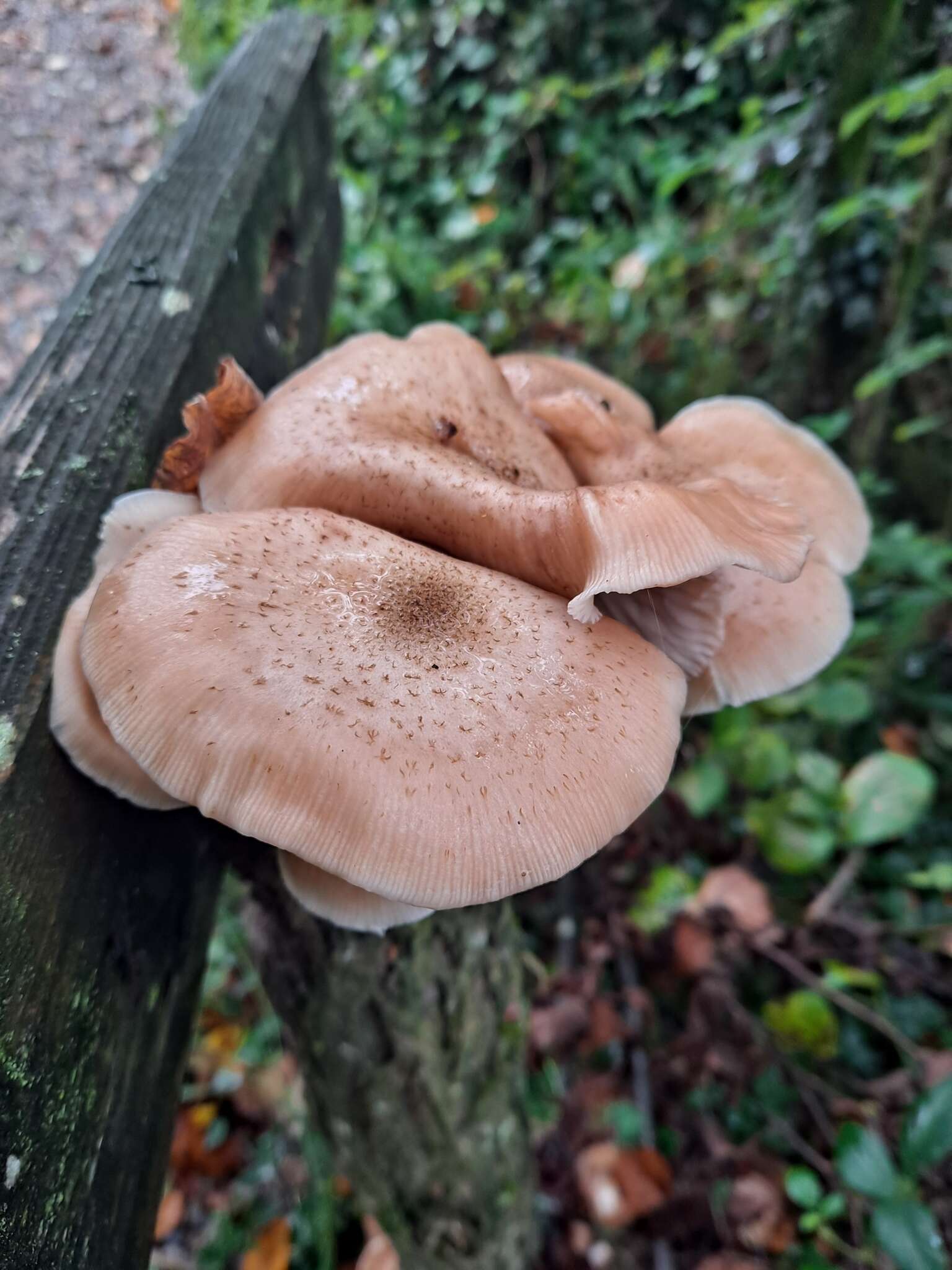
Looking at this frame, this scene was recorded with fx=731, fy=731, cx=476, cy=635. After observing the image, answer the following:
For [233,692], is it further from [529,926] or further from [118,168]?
[118,168]

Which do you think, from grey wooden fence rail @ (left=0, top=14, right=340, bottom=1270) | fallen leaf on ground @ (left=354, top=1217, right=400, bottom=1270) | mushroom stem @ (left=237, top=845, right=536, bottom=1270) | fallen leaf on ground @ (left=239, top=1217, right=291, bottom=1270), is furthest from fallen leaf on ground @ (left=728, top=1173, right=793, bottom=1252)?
grey wooden fence rail @ (left=0, top=14, right=340, bottom=1270)

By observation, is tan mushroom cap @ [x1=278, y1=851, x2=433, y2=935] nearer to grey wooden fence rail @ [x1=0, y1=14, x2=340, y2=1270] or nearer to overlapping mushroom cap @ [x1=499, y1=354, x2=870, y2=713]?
grey wooden fence rail @ [x1=0, y1=14, x2=340, y2=1270]

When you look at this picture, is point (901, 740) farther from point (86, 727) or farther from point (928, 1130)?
point (86, 727)

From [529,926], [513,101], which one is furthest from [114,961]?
[513,101]

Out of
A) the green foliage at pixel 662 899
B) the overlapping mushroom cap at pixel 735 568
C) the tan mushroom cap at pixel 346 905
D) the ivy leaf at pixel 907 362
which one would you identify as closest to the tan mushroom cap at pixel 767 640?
the overlapping mushroom cap at pixel 735 568

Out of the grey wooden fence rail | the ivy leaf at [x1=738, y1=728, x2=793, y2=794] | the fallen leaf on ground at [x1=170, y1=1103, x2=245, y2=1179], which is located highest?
the grey wooden fence rail

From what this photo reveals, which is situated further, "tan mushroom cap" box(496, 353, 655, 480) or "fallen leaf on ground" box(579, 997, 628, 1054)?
"fallen leaf on ground" box(579, 997, 628, 1054)
